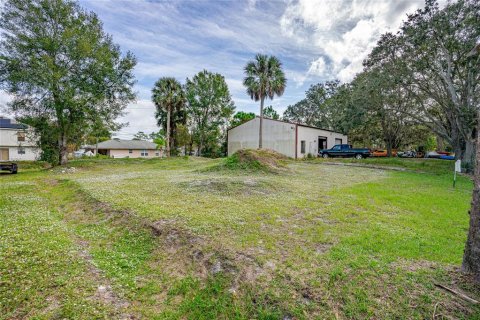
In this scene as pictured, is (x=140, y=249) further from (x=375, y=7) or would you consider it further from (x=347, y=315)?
(x=375, y=7)

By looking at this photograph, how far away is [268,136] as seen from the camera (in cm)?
2781

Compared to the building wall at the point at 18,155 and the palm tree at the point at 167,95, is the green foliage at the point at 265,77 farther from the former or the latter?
the building wall at the point at 18,155

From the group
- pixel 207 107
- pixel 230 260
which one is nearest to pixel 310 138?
pixel 207 107

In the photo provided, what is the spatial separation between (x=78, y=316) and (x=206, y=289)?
144 centimetres

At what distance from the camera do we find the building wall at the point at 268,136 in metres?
25.7

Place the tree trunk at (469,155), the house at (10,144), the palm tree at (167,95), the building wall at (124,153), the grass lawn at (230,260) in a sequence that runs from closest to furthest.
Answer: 1. the grass lawn at (230,260)
2. the tree trunk at (469,155)
3. the palm tree at (167,95)
4. the house at (10,144)
5. the building wall at (124,153)

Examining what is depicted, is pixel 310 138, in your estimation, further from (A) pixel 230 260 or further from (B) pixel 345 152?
(A) pixel 230 260

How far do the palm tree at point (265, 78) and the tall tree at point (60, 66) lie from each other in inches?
498

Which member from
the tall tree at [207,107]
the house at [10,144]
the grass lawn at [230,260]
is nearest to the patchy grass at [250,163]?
the grass lawn at [230,260]

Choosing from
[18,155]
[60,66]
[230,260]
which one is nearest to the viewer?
[230,260]

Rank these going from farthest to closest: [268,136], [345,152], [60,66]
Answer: [268,136]
[345,152]
[60,66]

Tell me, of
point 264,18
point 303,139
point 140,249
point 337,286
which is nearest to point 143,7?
point 264,18

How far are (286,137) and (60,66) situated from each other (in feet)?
68.2

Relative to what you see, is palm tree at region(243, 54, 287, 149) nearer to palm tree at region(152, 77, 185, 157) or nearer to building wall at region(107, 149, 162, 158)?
palm tree at region(152, 77, 185, 157)
